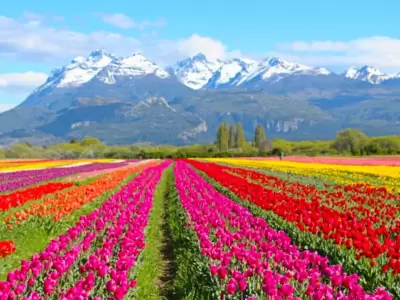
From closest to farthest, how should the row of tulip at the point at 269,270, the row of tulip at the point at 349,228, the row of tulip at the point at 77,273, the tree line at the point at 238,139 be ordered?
the row of tulip at the point at 269,270 < the row of tulip at the point at 77,273 < the row of tulip at the point at 349,228 < the tree line at the point at 238,139

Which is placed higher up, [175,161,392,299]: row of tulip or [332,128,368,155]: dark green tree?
[332,128,368,155]: dark green tree

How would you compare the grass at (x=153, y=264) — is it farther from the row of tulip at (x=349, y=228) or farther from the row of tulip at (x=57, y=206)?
A: the row of tulip at (x=349, y=228)

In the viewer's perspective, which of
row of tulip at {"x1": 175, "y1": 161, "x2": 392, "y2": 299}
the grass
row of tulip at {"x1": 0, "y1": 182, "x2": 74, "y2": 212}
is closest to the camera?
row of tulip at {"x1": 175, "y1": 161, "x2": 392, "y2": 299}

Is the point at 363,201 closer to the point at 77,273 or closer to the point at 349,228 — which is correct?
the point at 349,228

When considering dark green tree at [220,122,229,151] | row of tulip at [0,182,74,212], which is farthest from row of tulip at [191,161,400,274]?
dark green tree at [220,122,229,151]

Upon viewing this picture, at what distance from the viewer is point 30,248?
12219mm

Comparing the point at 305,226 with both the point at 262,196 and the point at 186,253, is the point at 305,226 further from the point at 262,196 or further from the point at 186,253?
the point at 262,196

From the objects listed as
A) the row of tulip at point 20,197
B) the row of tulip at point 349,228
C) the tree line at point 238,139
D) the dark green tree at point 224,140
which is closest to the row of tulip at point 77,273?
the row of tulip at point 349,228

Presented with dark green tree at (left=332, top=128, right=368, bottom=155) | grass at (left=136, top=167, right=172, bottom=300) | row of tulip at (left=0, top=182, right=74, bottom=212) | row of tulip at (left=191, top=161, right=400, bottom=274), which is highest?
dark green tree at (left=332, top=128, right=368, bottom=155)

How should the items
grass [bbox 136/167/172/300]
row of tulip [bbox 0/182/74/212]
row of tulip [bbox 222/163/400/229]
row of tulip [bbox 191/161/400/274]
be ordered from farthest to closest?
row of tulip [bbox 0/182/74/212] < row of tulip [bbox 222/163/400/229] < grass [bbox 136/167/172/300] < row of tulip [bbox 191/161/400/274]

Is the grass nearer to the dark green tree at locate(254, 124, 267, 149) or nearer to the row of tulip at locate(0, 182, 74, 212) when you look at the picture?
the row of tulip at locate(0, 182, 74, 212)

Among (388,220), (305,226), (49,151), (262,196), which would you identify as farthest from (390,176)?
(49,151)

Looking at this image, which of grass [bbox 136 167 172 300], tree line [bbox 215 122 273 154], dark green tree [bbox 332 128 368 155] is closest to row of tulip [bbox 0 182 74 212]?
grass [bbox 136 167 172 300]

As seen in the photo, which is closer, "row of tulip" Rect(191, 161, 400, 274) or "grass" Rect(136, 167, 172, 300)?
"row of tulip" Rect(191, 161, 400, 274)
